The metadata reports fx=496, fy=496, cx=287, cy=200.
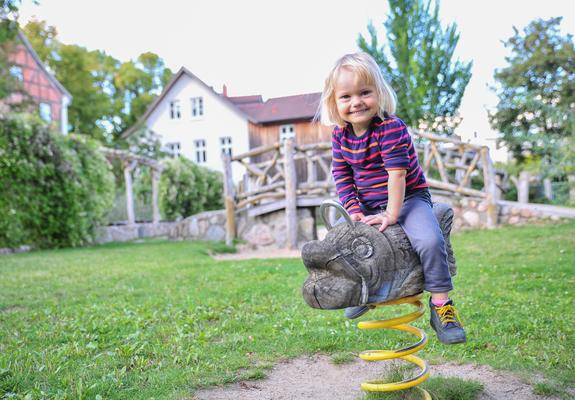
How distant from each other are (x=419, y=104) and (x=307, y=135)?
8.09 meters

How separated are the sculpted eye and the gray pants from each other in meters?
0.23

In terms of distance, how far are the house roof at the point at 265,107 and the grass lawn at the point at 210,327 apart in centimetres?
2212

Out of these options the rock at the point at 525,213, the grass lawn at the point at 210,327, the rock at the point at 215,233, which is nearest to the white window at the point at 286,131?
the rock at the point at 215,233

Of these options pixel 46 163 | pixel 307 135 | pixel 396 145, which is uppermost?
pixel 307 135

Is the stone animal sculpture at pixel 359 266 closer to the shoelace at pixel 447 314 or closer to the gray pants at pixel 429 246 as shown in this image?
the gray pants at pixel 429 246

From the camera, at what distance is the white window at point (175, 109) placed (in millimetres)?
32906

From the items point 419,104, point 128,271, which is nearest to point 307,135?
point 419,104

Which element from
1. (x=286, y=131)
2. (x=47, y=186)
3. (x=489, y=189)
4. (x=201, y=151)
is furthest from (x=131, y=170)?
(x=489, y=189)

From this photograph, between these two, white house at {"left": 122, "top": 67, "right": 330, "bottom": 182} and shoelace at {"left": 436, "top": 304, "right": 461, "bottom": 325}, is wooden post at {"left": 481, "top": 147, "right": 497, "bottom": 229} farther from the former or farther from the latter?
white house at {"left": 122, "top": 67, "right": 330, "bottom": 182}

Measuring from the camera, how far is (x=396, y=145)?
102 inches

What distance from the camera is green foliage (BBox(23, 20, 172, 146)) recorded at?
136ft

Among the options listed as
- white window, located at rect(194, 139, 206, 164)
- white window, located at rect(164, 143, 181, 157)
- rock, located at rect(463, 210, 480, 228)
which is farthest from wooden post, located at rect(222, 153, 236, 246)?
white window, located at rect(164, 143, 181, 157)

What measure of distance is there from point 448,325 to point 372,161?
946 millimetres

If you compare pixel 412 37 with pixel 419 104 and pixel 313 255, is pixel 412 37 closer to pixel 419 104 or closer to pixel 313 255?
pixel 419 104
